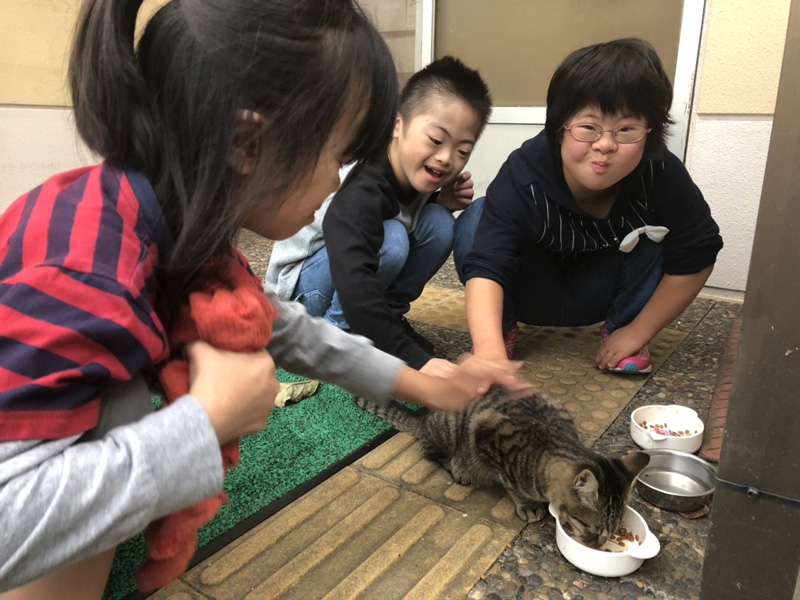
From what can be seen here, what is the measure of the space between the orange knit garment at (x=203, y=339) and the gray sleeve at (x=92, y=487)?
94 millimetres

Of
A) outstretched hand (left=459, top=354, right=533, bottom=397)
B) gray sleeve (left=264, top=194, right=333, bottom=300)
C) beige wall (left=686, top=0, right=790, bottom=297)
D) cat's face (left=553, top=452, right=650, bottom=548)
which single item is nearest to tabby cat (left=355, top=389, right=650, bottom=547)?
cat's face (left=553, top=452, right=650, bottom=548)

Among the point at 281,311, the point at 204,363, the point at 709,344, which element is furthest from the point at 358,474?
the point at 709,344

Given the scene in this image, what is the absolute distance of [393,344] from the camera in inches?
54.7

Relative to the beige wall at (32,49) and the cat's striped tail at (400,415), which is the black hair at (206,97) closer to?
the cat's striped tail at (400,415)

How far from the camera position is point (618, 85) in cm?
148

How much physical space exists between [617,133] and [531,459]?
85cm

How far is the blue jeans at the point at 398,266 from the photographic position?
1776mm

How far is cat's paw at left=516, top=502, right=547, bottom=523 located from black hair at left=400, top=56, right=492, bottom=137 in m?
1.09

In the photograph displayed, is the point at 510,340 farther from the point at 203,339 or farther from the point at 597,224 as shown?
the point at 203,339

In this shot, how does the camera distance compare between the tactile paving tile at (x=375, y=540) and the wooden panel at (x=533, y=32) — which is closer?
the tactile paving tile at (x=375, y=540)

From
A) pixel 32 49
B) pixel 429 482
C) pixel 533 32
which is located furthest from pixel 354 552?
pixel 533 32

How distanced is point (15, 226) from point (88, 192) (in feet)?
0.28

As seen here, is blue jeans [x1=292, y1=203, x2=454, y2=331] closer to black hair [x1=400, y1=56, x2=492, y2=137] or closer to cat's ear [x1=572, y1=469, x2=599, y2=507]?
black hair [x1=400, y1=56, x2=492, y2=137]

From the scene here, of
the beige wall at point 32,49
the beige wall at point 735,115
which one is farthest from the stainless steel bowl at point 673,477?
the beige wall at point 32,49
